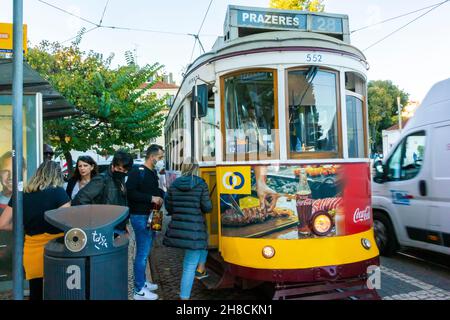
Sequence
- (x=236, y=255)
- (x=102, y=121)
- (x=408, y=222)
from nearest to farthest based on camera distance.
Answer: (x=236, y=255) < (x=408, y=222) < (x=102, y=121)

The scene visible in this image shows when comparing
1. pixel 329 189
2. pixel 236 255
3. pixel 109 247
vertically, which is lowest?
pixel 236 255

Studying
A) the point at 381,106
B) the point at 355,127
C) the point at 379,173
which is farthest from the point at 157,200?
the point at 381,106

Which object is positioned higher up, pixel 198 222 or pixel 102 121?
pixel 102 121

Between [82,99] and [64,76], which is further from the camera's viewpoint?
[64,76]

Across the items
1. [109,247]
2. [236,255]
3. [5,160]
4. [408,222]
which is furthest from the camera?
[408,222]

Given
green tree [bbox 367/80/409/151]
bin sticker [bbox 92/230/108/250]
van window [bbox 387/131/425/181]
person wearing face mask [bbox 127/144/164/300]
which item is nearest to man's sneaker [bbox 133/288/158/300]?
person wearing face mask [bbox 127/144/164/300]

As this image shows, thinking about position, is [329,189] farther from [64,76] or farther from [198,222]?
[64,76]

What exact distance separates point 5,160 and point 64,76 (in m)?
5.71

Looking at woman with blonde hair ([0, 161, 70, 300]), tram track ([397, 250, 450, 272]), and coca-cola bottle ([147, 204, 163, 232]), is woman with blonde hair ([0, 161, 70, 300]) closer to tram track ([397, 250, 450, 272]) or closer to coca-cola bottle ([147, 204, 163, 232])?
coca-cola bottle ([147, 204, 163, 232])

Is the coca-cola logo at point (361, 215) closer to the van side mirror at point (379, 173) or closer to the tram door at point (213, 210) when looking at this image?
the tram door at point (213, 210)

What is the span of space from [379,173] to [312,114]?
10.1 ft

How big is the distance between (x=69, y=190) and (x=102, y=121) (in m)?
4.76

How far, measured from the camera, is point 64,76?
980 centimetres
